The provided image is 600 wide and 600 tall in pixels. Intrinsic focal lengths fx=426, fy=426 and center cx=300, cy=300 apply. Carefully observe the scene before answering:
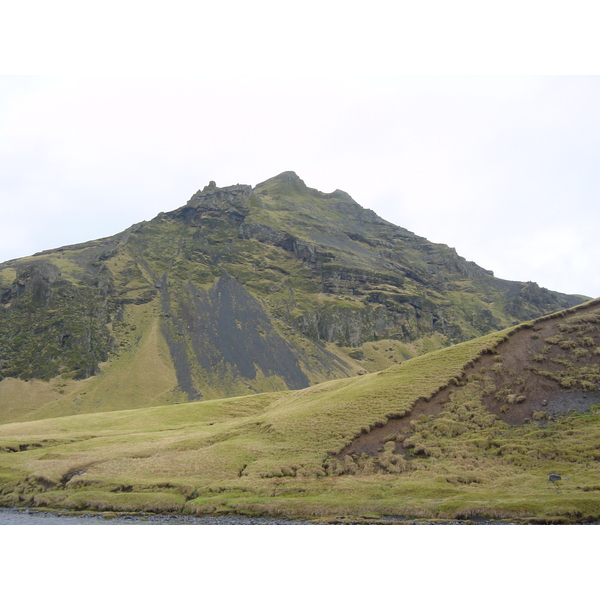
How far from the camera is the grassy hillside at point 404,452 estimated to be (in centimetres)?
3475

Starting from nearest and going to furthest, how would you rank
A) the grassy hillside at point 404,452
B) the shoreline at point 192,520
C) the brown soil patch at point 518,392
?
the shoreline at point 192,520 → the grassy hillside at point 404,452 → the brown soil patch at point 518,392

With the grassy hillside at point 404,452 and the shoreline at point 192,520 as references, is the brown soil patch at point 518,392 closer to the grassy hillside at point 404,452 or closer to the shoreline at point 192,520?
the grassy hillside at point 404,452

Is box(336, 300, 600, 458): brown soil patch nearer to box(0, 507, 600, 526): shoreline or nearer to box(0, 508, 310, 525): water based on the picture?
box(0, 507, 600, 526): shoreline

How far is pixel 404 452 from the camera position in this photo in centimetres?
4384

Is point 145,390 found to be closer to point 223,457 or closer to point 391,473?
point 223,457

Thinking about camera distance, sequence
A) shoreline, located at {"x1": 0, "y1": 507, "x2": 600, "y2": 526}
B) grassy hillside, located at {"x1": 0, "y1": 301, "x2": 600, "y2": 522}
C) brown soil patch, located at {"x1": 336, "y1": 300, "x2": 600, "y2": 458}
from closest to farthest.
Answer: shoreline, located at {"x1": 0, "y1": 507, "x2": 600, "y2": 526}
grassy hillside, located at {"x1": 0, "y1": 301, "x2": 600, "y2": 522}
brown soil patch, located at {"x1": 336, "y1": 300, "x2": 600, "y2": 458}

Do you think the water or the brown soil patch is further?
the brown soil patch

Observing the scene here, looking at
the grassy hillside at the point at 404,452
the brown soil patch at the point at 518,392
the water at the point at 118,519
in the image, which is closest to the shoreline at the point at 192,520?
the water at the point at 118,519

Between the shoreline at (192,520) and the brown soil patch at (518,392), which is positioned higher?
the brown soil patch at (518,392)

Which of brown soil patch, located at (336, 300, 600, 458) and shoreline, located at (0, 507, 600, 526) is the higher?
brown soil patch, located at (336, 300, 600, 458)

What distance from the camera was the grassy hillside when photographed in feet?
114

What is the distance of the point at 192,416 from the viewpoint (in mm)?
89938

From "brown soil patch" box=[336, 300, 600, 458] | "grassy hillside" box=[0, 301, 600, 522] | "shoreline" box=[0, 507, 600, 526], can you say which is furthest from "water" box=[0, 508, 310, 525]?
"brown soil patch" box=[336, 300, 600, 458]

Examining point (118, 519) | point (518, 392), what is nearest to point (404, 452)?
point (518, 392)
